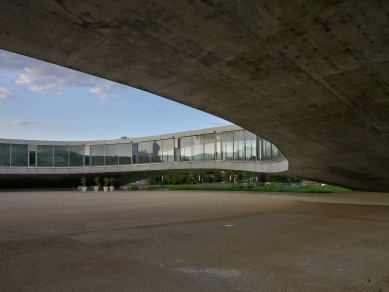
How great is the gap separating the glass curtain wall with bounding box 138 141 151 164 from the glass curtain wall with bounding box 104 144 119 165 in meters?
3.48

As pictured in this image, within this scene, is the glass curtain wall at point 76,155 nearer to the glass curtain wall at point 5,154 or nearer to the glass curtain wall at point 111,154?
the glass curtain wall at point 111,154

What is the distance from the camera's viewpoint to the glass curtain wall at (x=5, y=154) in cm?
3997

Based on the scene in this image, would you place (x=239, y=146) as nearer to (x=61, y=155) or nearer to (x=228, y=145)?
(x=228, y=145)

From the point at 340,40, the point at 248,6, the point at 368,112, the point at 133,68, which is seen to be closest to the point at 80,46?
the point at 133,68

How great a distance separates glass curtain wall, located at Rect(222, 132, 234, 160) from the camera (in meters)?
32.3

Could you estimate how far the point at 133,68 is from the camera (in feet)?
24.9

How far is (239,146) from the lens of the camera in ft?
103

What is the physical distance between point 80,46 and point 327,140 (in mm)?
10070

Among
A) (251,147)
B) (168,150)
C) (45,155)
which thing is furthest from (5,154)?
(251,147)

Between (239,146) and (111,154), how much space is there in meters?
19.9

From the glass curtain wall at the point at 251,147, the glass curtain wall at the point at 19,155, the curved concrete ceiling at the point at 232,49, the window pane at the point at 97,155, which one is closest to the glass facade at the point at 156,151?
the window pane at the point at 97,155

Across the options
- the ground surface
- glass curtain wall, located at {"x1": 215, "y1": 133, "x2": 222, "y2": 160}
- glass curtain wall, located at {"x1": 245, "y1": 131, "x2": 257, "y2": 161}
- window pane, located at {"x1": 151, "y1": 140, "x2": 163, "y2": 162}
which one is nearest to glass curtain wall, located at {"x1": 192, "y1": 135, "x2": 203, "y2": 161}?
glass curtain wall, located at {"x1": 215, "y1": 133, "x2": 222, "y2": 160}

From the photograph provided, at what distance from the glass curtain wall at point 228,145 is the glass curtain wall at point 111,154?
55.7ft

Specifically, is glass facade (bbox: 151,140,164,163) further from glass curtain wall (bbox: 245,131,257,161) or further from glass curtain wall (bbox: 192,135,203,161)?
glass curtain wall (bbox: 245,131,257,161)
